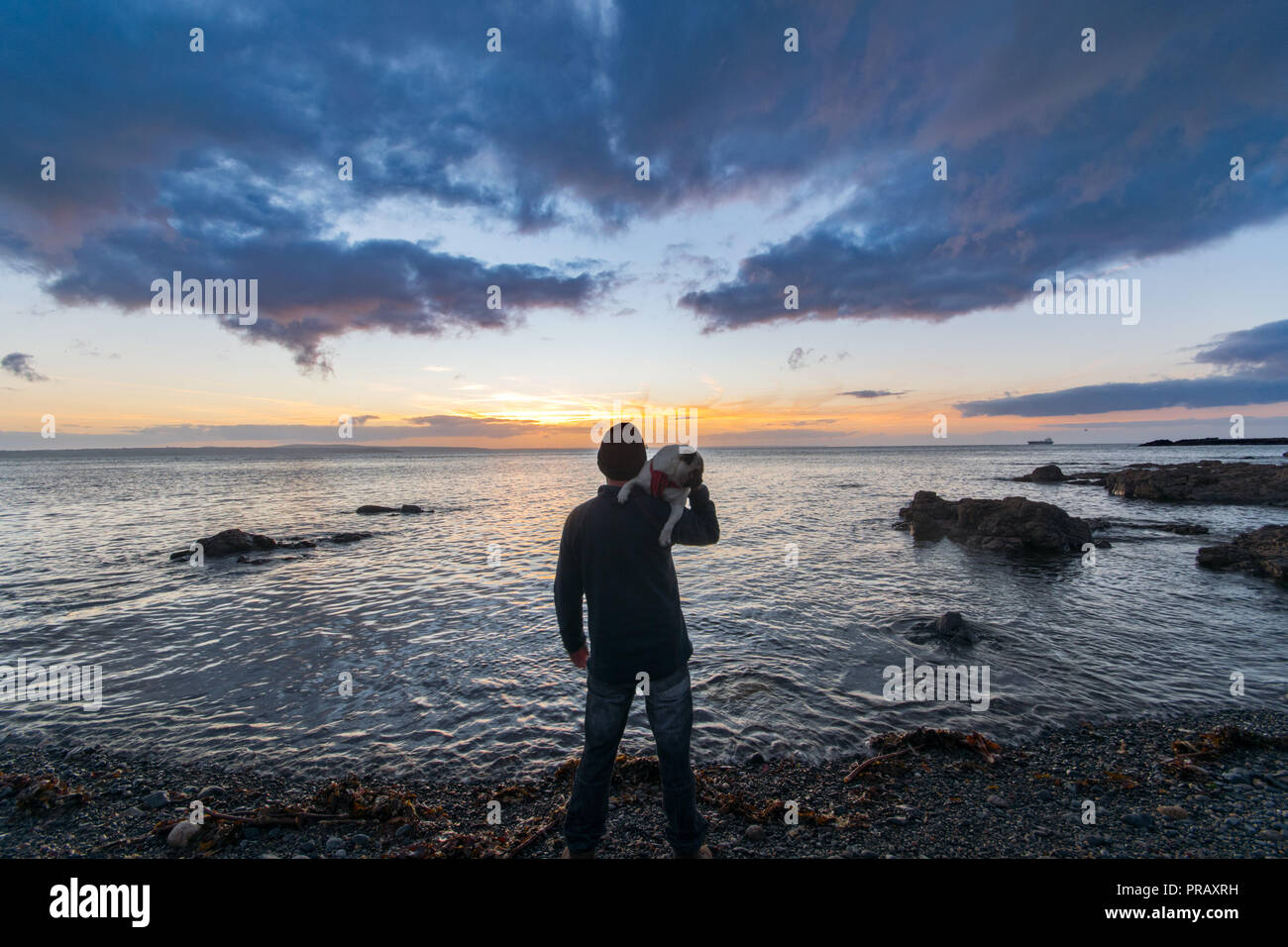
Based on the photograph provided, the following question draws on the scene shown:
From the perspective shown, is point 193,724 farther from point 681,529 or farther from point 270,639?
point 681,529

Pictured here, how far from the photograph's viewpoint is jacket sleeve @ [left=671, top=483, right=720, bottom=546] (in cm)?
446

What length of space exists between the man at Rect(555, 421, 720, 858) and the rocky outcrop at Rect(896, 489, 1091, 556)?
25320 millimetres

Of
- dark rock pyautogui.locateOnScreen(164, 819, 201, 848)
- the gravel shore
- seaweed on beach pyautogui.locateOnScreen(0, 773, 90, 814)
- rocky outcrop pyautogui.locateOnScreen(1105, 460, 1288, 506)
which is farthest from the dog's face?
rocky outcrop pyautogui.locateOnScreen(1105, 460, 1288, 506)

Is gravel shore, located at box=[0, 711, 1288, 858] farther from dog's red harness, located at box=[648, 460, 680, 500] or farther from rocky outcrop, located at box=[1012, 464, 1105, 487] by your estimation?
rocky outcrop, located at box=[1012, 464, 1105, 487]

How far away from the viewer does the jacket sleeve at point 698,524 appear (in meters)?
4.46

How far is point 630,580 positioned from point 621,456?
1070 mm

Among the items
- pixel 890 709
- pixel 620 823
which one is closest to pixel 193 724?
pixel 620 823

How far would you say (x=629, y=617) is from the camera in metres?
4.47

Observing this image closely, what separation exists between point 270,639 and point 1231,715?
65.4 ft

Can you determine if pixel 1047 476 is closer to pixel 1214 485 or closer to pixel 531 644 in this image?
pixel 1214 485

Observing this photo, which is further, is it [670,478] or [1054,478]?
[1054,478]

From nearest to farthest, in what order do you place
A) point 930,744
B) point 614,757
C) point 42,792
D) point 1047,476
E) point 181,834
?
point 614,757 < point 181,834 < point 42,792 < point 930,744 < point 1047,476

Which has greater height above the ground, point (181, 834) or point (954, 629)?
point (181, 834)

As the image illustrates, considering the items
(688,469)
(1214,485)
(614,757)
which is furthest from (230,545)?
(1214,485)
